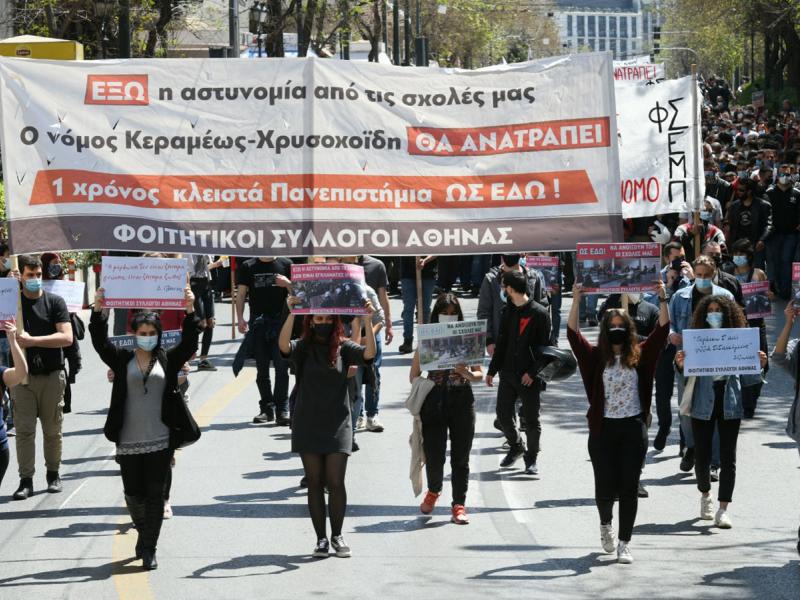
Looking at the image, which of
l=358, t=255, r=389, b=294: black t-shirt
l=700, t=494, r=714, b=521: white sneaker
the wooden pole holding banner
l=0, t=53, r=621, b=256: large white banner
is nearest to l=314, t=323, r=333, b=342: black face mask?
l=0, t=53, r=621, b=256: large white banner

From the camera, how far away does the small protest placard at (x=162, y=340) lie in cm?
949

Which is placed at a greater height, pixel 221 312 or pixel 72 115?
pixel 72 115

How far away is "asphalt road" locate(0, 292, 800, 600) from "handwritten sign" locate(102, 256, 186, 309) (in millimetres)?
1595

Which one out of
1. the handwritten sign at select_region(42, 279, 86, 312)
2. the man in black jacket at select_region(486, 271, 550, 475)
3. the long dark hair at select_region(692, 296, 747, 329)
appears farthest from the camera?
the man in black jacket at select_region(486, 271, 550, 475)

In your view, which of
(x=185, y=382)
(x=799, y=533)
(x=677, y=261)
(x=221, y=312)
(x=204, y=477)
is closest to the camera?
(x=799, y=533)

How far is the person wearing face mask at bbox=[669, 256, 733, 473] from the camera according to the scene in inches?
442

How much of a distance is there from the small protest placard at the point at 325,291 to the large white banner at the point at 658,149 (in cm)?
344

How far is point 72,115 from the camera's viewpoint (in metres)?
9.77

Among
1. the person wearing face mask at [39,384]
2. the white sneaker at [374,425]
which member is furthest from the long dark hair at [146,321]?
the white sneaker at [374,425]

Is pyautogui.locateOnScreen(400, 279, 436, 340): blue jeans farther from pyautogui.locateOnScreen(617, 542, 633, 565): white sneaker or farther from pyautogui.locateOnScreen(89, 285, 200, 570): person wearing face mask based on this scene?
pyautogui.locateOnScreen(617, 542, 633, 565): white sneaker

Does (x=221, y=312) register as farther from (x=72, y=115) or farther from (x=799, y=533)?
(x=799, y=533)

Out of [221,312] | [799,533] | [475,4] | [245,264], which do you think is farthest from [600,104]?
[475,4]

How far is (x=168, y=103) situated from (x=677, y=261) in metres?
5.60

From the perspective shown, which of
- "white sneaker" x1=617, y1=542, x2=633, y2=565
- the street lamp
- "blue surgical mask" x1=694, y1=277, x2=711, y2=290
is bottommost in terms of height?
"white sneaker" x1=617, y1=542, x2=633, y2=565
